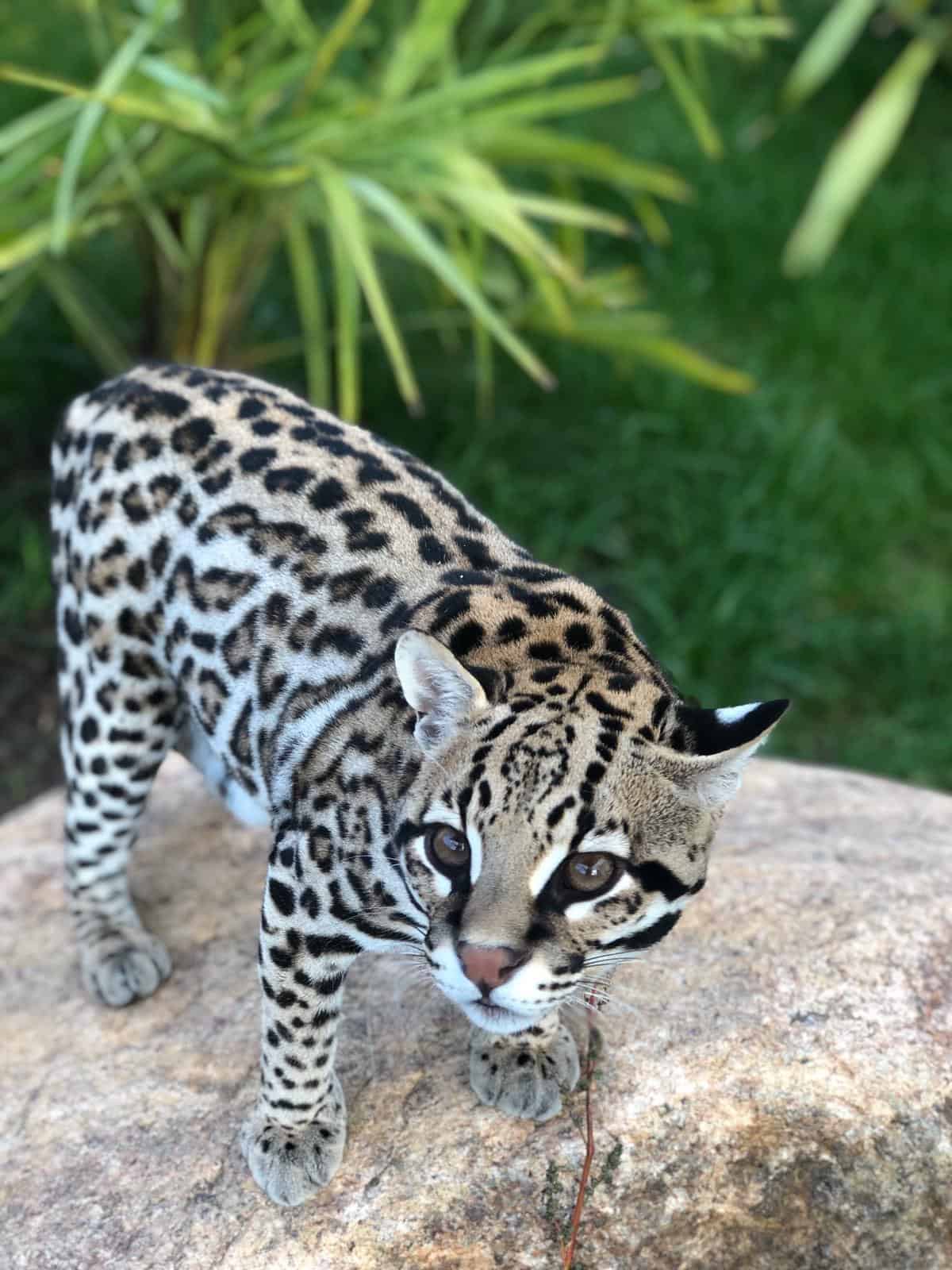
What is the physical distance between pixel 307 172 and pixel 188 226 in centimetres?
108

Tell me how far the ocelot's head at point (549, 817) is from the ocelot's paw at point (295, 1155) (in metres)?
0.72

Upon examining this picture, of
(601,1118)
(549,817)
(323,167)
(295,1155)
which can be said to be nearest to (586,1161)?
(601,1118)

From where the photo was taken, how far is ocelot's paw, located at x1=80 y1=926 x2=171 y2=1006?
3.81m

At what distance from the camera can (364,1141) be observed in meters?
3.28

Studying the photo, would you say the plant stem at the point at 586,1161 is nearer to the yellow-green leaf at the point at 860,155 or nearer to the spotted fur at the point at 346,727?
the spotted fur at the point at 346,727

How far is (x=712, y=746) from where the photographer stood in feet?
8.86

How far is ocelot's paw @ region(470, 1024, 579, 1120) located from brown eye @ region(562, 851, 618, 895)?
78 cm

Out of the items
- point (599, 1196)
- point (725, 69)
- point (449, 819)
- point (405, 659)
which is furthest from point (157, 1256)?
point (725, 69)

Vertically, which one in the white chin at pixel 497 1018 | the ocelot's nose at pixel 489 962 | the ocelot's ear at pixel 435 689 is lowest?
the white chin at pixel 497 1018

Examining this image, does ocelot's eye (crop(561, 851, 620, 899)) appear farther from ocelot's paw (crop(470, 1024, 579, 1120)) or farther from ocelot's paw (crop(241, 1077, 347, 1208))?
ocelot's paw (crop(241, 1077, 347, 1208))

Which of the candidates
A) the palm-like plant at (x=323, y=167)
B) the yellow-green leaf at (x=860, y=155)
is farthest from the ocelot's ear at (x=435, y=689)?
the palm-like plant at (x=323, y=167)

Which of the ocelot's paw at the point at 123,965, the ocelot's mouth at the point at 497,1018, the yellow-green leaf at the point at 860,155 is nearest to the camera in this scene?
the ocelot's mouth at the point at 497,1018

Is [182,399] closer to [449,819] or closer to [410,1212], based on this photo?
[449,819]

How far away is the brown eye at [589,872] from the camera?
2.59 metres
